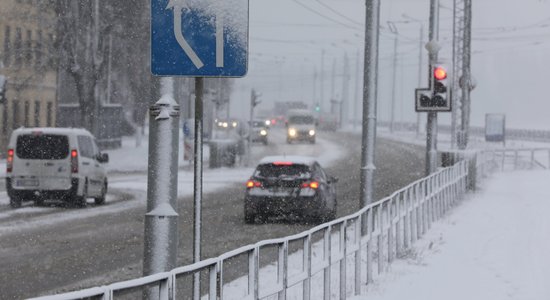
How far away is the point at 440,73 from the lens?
21.5m

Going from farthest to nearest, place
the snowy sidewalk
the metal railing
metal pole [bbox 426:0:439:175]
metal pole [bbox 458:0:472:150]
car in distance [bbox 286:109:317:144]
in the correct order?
car in distance [bbox 286:109:317:144] → metal pole [bbox 458:0:472:150] → metal pole [bbox 426:0:439:175] → the snowy sidewalk → the metal railing

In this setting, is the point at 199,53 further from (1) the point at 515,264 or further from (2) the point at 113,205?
(2) the point at 113,205

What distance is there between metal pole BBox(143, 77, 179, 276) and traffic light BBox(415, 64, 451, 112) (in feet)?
48.5

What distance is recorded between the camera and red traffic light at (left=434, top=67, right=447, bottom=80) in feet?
70.2

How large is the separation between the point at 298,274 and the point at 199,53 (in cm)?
317

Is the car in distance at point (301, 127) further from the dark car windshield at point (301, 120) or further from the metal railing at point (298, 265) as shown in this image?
the metal railing at point (298, 265)

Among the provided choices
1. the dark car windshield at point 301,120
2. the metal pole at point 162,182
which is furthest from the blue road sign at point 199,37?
the dark car windshield at point 301,120

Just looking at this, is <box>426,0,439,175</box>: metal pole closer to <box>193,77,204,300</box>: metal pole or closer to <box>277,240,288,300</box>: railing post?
<box>277,240,288,300</box>: railing post

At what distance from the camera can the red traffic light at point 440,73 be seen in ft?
70.2

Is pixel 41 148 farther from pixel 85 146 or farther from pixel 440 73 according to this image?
pixel 440 73

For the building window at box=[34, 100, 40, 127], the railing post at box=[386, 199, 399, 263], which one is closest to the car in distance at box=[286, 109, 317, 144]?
the building window at box=[34, 100, 40, 127]

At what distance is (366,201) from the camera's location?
17969 millimetres

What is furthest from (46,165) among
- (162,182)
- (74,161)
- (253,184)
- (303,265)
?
(162,182)

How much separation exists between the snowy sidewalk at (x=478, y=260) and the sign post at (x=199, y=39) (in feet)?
19.8
